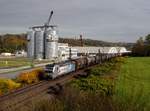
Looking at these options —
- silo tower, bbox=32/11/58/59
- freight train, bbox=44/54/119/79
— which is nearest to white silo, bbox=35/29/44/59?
silo tower, bbox=32/11/58/59

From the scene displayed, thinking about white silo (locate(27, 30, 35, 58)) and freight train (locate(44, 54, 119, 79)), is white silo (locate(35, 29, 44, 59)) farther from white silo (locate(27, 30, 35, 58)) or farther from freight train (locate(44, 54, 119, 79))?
freight train (locate(44, 54, 119, 79))

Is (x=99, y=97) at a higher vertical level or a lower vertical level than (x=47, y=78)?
higher

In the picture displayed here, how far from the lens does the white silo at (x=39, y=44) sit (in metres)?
142

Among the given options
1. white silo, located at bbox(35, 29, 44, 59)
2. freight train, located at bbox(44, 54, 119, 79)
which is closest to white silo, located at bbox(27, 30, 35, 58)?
white silo, located at bbox(35, 29, 44, 59)

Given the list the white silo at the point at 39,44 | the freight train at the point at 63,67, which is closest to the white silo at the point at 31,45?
the white silo at the point at 39,44

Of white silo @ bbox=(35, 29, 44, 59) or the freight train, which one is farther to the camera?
white silo @ bbox=(35, 29, 44, 59)

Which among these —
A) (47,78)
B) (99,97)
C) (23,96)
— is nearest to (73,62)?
(47,78)

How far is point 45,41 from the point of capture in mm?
143750

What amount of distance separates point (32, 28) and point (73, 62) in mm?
102229

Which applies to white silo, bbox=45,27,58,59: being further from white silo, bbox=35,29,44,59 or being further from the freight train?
the freight train

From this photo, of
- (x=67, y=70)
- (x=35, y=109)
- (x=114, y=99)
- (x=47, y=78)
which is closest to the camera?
(x=35, y=109)

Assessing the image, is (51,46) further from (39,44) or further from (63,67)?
(63,67)

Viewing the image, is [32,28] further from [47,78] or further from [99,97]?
[99,97]

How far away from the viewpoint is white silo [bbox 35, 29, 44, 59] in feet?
465
